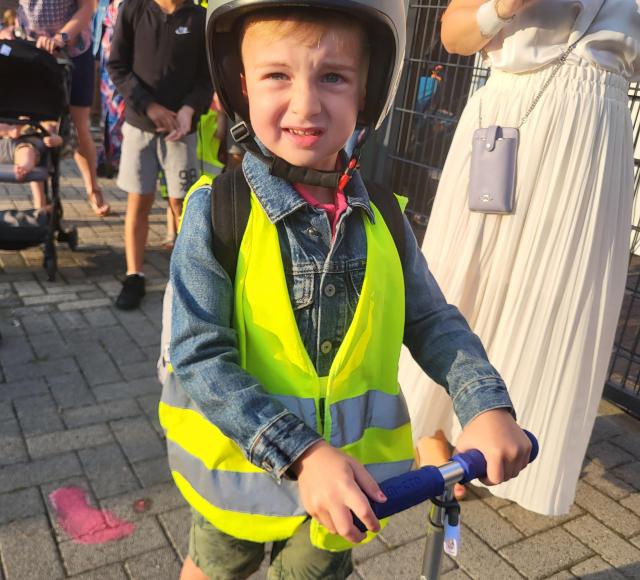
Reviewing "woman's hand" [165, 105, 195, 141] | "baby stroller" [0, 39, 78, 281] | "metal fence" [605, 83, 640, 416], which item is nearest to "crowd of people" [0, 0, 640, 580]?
"metal fence" [605, 83, 640, 416]

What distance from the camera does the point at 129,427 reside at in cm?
330

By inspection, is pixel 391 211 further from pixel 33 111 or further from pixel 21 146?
pixel 33 111

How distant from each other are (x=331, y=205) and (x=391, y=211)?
0.19m

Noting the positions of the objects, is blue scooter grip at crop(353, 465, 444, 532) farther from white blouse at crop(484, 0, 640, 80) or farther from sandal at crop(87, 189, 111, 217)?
sandal at crop(87, 189, 111, 217)

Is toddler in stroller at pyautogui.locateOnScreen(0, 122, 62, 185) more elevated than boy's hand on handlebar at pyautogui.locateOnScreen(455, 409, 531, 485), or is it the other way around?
boy's hand on handlebar at pyautogui.locateOnScreen(455, 409, 531, 485)

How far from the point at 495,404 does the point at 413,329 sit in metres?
0.34

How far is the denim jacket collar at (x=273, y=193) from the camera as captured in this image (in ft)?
4.69

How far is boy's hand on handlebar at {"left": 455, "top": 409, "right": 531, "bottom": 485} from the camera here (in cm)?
123

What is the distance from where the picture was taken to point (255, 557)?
174cm

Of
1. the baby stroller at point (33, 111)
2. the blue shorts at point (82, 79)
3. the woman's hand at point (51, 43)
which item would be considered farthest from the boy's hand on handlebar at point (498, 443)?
the blue shorts at point (82, 79)

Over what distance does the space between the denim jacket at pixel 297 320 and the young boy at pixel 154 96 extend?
3259 mm

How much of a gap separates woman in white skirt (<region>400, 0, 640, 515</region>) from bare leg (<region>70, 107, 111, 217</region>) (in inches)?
187

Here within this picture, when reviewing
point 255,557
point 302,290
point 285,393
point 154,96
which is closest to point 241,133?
point 302,290

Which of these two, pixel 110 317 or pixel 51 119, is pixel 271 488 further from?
pixel 51 119
